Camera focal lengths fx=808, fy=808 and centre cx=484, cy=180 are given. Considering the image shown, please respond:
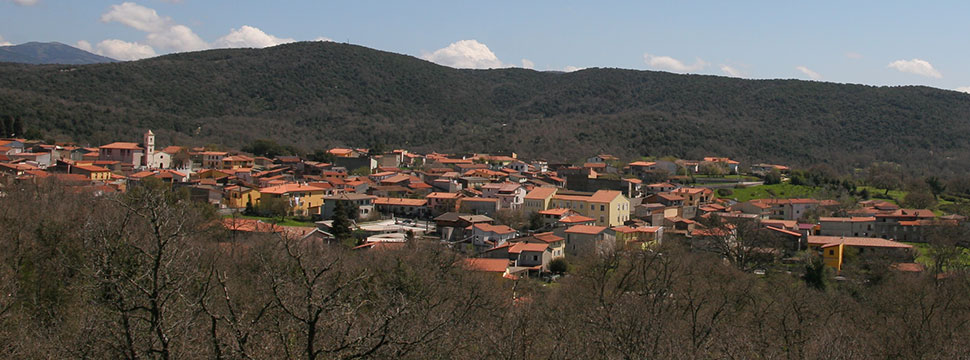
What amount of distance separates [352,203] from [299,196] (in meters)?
2.85

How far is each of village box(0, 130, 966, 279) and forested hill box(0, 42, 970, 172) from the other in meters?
19.0

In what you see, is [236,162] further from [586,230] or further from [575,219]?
[586,230]

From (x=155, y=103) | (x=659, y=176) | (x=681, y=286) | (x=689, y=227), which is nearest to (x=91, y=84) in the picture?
(x=155, y=103)

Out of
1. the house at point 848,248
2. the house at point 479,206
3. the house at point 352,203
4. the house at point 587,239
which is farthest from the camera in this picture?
the house at point 479,206

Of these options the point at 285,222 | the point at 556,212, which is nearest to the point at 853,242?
the point at 556,212

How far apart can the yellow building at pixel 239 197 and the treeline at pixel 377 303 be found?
7757 millimetres

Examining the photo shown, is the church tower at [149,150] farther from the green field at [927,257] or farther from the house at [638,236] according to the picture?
the green field at [927,257]

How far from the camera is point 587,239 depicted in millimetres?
29953

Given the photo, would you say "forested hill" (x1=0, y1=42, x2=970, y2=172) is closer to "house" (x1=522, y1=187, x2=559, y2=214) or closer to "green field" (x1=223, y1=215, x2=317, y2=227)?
"green field" (x1=223, y1=215, x2=317, y2=227)

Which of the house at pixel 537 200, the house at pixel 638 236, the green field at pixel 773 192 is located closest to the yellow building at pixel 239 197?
the house at pixel 537 200

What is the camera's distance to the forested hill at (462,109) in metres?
75.6

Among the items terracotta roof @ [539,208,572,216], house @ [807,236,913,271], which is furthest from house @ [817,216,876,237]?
terracotta roof @ [539,208,572,216]

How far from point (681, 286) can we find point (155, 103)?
77833 millimetres

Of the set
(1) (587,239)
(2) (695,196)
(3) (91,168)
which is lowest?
(1) (587,239)
